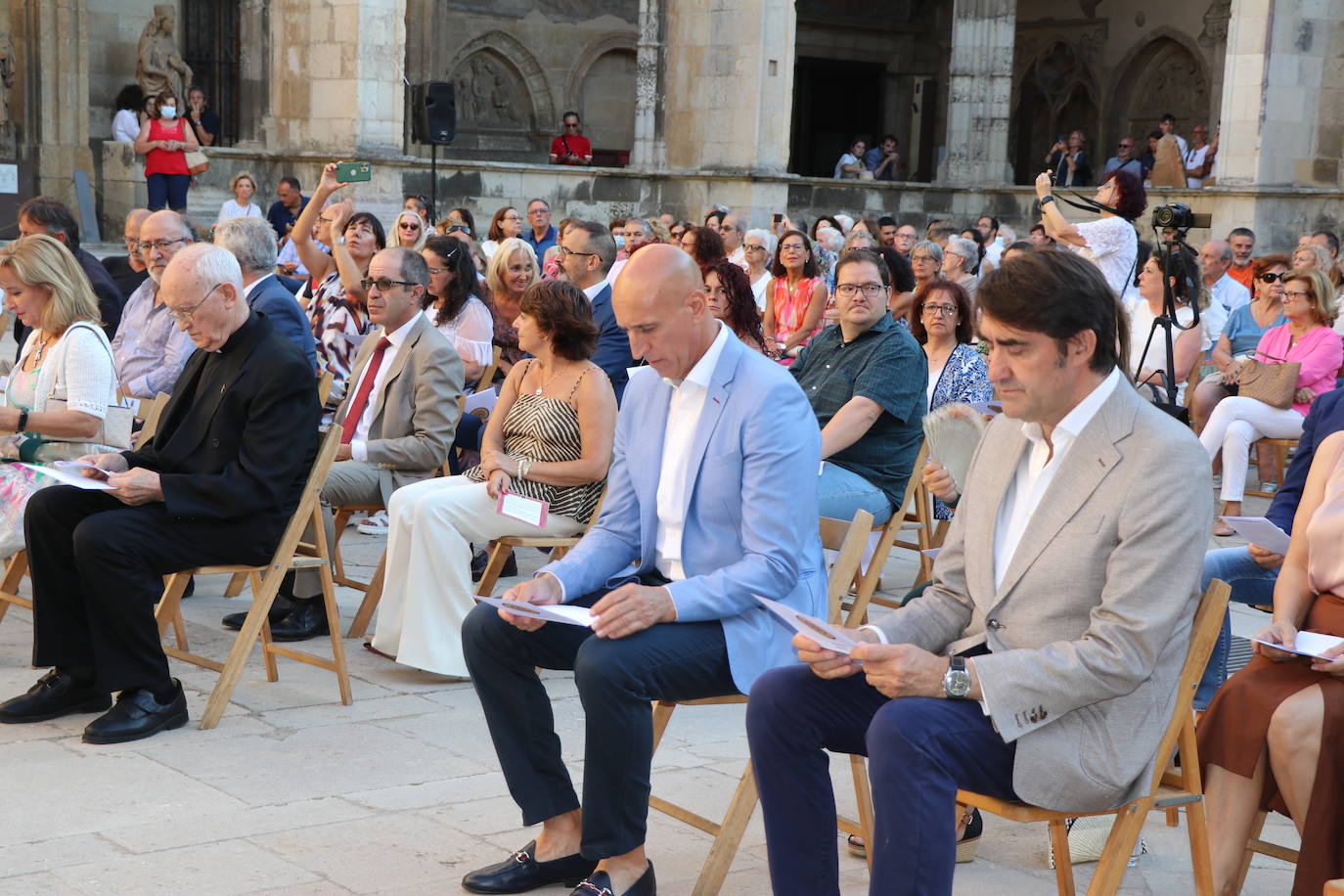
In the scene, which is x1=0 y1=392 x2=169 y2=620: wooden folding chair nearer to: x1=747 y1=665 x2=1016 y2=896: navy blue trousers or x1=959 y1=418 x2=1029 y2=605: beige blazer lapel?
x1=747 y1=665 x2=1016 y2=896: navy blue trousers

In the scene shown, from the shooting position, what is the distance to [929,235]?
46.9 ft

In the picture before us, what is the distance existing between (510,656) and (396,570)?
6.16ft

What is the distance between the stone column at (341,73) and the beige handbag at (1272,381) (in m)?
9.17

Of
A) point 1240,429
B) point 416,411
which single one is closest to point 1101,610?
point 416,411

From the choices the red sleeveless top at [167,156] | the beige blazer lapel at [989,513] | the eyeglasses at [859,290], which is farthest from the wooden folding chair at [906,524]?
the red sleeveless top at [167,156]

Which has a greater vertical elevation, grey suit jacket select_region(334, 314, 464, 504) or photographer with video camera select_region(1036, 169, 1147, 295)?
photographer with video camera select_region(1036, 169, 1147, 295)

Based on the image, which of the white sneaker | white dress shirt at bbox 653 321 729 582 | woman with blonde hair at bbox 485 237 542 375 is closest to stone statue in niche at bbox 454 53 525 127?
woman with blonde hair at bbox 485 237 542 375

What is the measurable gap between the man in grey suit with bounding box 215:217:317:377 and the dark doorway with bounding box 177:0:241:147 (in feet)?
48.5

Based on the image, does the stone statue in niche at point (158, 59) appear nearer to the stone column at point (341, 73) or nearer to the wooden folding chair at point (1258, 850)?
the stone column at point (341, 73)

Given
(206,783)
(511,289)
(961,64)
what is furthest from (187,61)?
(206,783)

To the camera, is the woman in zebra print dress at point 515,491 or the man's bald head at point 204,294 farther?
the woman in zebra print dress at point 515,491

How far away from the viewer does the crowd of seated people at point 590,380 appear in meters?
3.51

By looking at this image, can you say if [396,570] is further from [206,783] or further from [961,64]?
[961,64]

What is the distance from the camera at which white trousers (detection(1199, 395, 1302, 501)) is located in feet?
28.3
